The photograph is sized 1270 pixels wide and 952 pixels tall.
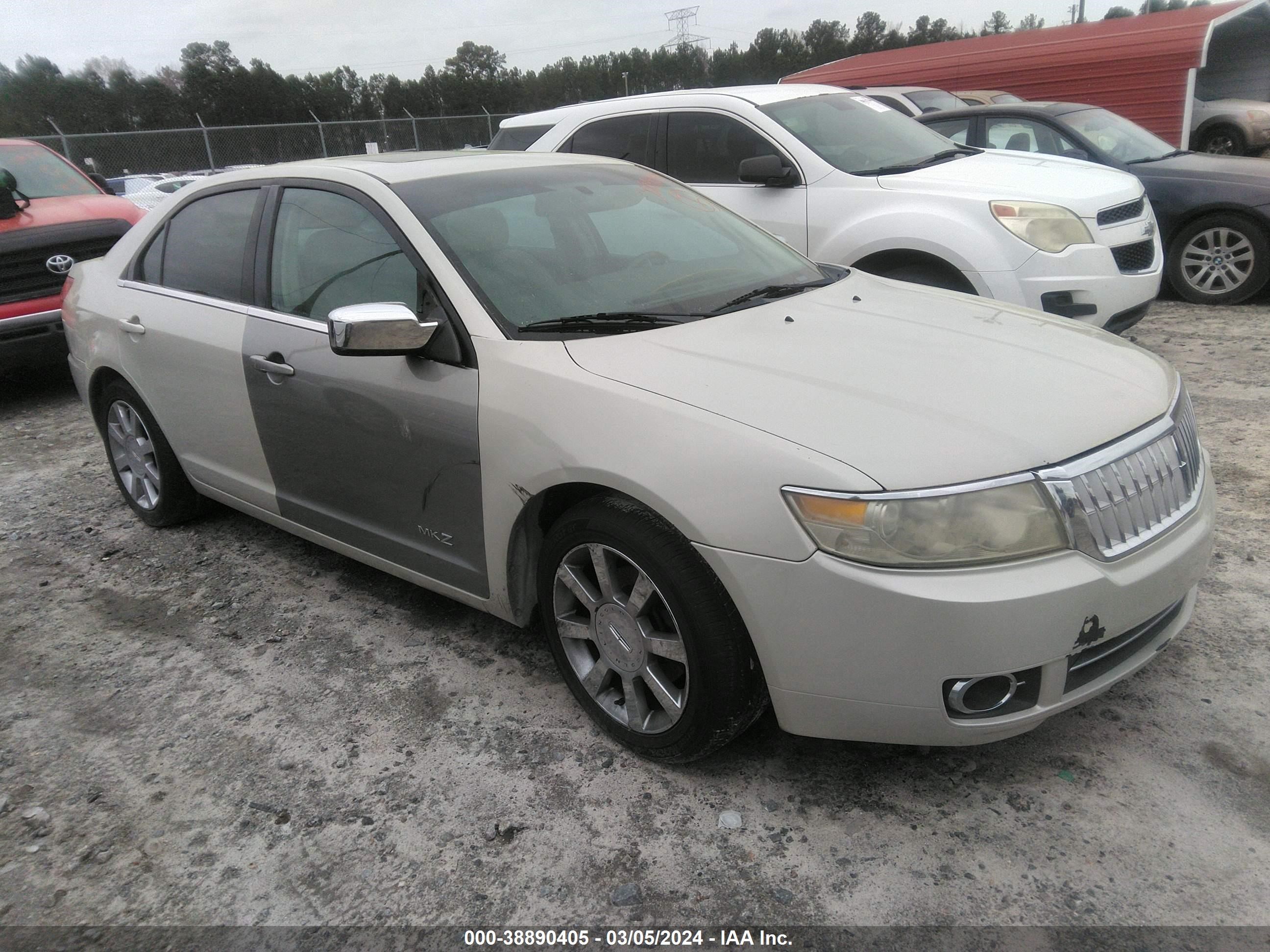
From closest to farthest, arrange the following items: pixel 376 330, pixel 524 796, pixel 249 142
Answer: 1. pixel 524 796
2. pixel 376 330
3. pixel 249 142

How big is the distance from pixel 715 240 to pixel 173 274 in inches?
89.4

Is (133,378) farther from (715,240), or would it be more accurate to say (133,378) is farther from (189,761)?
(715,240)

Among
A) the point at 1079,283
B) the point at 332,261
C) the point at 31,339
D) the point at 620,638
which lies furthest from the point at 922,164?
the point at 31,339

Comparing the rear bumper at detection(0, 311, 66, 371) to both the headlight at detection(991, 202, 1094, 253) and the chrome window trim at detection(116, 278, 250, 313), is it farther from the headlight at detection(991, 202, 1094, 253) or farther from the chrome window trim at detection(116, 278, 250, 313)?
the headlight at detection(991, 202, 1094, 253)

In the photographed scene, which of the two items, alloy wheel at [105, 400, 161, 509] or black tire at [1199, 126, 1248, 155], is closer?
alloy wheel at [105, 400, 161, 509]

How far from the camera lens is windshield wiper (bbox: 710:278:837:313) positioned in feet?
9.84

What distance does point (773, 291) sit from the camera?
316cm

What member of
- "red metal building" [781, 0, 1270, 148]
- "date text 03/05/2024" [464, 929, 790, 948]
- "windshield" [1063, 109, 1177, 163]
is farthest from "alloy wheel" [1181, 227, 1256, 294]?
"red metal building" [781, 0, 1270, 148]

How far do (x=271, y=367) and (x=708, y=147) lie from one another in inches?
144

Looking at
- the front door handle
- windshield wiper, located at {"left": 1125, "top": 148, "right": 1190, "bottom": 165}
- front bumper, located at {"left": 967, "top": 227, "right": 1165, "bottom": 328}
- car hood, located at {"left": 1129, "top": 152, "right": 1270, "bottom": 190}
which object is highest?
windshield wiper, located at {"left": 1125, "top": 148, "right": 1190, "bottom": 165}

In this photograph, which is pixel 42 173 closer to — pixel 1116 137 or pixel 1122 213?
pixel 1122 213

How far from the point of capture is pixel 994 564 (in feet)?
6.77

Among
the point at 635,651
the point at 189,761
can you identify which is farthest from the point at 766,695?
the point at 189,761

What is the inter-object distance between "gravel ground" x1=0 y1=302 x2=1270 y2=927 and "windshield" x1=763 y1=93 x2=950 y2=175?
3115 mm
